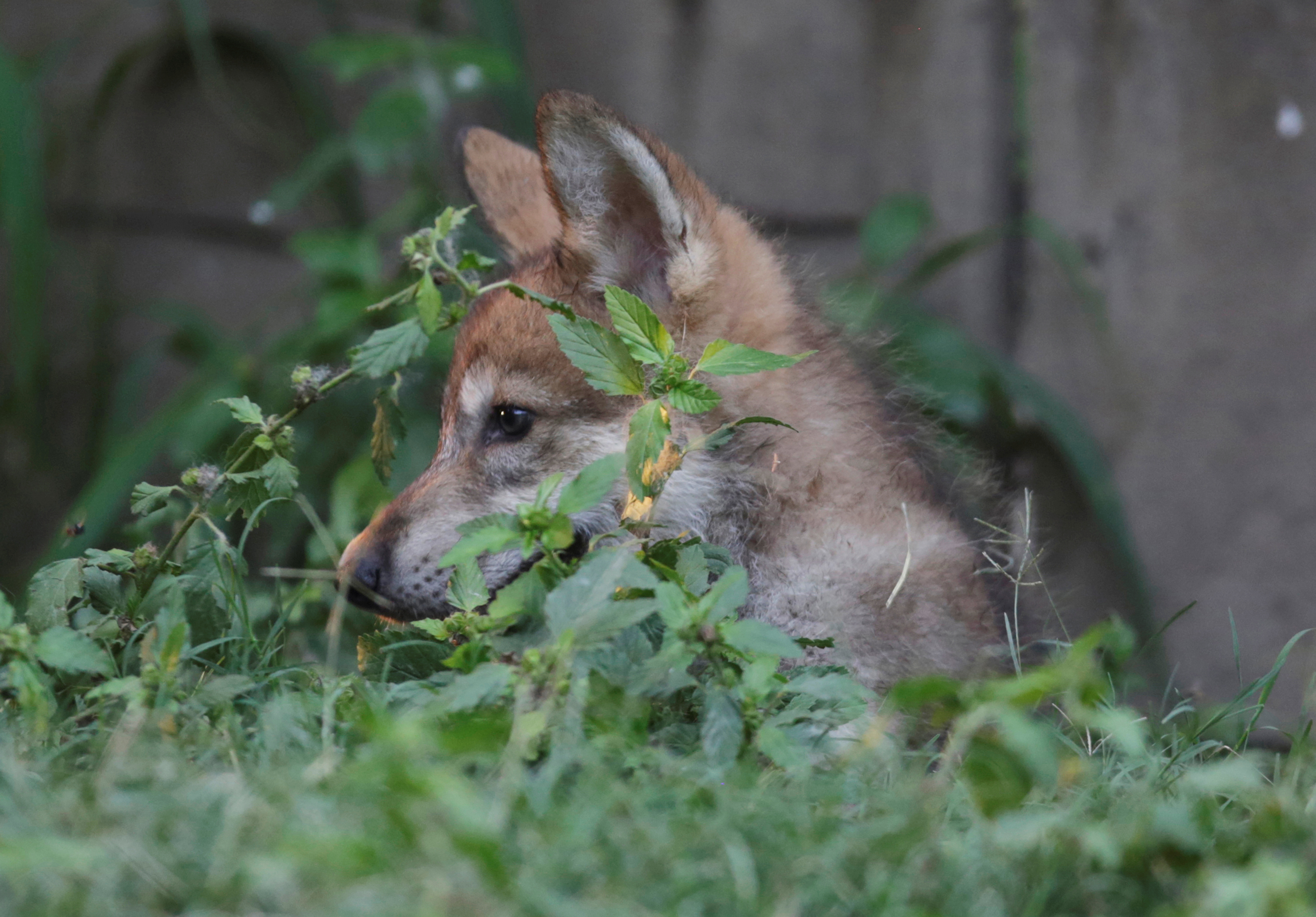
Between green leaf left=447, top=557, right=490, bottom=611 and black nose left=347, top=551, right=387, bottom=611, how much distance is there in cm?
29

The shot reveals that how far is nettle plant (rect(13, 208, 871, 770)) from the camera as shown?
143cm

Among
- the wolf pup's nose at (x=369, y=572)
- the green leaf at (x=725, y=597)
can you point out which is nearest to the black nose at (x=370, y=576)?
the wolf pup's nose at (x=369, y=572)

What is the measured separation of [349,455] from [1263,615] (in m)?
2.99

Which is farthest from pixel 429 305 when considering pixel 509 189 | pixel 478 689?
pixel 509 189

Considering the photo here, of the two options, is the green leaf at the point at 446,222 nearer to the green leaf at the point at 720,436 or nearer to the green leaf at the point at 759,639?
the green leaf at the point at 720,436

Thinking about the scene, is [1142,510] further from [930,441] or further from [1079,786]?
[1079,786]

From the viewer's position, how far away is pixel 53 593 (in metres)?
1.74

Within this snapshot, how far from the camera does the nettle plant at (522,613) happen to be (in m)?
1.43

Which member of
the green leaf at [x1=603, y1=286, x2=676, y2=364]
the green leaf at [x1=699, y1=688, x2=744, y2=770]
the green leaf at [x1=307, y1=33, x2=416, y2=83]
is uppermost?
the green leaf at [x1=307, y1=33, x2=416, y2=83]

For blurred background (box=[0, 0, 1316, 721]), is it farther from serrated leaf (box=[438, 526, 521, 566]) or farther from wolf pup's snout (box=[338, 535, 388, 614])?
serrated leaf (box=[438, 526, 521, 566])

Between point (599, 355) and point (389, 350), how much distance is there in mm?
Result: 325

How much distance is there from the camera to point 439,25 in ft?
14.9

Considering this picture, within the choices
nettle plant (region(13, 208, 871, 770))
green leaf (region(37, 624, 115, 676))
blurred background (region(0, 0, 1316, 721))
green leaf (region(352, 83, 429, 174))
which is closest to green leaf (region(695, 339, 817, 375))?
nettle plant (region(13, 208, 871, 770))

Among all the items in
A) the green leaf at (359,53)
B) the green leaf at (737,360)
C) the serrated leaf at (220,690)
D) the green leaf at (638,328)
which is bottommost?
the serrated leaf at (220,690)
